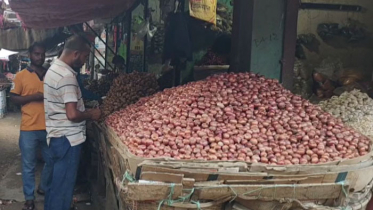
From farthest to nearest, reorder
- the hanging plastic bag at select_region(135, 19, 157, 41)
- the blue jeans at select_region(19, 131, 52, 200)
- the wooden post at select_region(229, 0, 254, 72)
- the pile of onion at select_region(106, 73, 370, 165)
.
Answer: the hanging plastic bag at select_region(135, 19, 157, 41) < the blue jeans at select_region(19, 131, 52, 200) < the wooden post at select_region(229, 0, 254, 72) < the pile of onion at select_region(106, 73, 370, 165)

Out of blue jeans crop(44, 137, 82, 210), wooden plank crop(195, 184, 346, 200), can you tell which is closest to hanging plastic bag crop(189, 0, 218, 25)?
blue jeans crop(44, 137, 82, 210)

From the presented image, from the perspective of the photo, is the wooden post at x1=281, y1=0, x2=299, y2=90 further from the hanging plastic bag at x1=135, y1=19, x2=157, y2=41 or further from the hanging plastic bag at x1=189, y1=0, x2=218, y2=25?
the hanging plastic bag at x1=135, y1=19, x2=157, y2=41

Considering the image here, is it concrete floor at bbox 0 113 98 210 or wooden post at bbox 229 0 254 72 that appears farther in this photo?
concrete floor at bbox 0 113 98 210

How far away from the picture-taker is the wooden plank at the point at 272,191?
8.00 feet

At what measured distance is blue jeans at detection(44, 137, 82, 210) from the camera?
13.9 ft

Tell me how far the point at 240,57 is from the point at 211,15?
625 mm

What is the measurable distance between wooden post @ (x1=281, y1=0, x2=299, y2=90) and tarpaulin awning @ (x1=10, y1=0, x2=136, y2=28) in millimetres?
2883

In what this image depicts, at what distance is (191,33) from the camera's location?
732 centimetres

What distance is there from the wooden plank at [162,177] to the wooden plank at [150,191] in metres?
0.04

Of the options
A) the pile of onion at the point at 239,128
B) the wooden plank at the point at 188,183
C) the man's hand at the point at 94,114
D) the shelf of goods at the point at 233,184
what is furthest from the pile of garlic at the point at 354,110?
the man's hand at the point at 94,114

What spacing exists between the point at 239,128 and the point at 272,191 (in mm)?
703

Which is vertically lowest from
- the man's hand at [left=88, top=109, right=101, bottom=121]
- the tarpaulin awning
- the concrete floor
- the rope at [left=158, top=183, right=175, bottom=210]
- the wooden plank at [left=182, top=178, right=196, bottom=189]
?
the concrete floor

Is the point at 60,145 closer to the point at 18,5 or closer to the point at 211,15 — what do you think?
the point at 211,15

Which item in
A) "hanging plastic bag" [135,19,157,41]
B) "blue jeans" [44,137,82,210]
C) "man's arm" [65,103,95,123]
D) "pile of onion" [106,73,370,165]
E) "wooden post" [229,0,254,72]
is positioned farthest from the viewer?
"hanging plastic bag" [135,19,157,41]
